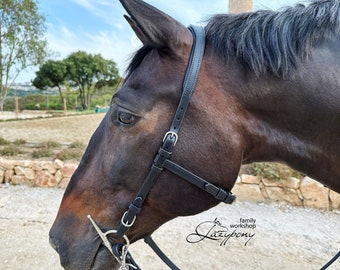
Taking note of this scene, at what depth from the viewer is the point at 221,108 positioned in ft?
3.45

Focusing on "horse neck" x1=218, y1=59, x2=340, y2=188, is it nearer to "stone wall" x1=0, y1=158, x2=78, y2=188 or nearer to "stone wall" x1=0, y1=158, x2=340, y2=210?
"stone wall" x1=0, y1=158, x2=340, y2=210

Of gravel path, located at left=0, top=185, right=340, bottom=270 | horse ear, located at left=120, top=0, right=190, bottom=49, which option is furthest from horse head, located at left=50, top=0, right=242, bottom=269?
gravel path, located at left=0, top=185, right=340, bottom=270

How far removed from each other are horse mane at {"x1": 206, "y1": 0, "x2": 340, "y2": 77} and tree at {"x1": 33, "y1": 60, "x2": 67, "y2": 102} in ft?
101

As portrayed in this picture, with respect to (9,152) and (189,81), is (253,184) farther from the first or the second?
(9,152)

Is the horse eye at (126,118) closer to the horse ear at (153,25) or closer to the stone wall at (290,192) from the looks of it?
the horse ear at (153,25)

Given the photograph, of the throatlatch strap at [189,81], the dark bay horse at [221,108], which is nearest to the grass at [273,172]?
the dark bay horse at [221,108]

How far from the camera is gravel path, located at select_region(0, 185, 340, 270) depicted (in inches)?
118

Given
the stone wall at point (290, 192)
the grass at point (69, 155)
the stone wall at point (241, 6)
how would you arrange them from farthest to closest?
the grass at point (69, 155) < the stone wall at point (241, 6) < the stone wall at point (290, 192)

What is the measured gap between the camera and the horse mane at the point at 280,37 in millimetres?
1023

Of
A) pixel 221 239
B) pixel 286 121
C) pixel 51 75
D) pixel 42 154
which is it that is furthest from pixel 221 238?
pixel 51 75

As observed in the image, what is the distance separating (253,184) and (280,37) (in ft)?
13.3

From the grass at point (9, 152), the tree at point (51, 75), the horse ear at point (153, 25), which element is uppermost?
the horse ear at point (153, 25)

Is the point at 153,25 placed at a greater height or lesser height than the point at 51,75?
greater

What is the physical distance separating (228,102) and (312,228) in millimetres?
3443
